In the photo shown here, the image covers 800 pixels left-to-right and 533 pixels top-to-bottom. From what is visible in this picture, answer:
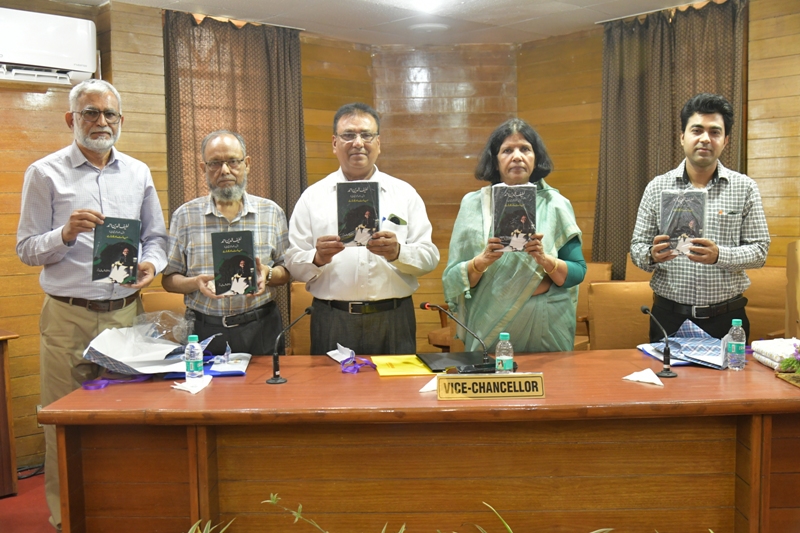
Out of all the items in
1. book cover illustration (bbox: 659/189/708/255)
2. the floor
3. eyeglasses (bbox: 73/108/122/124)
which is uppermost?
eyeglasses (bbox: 73/108/122/124)

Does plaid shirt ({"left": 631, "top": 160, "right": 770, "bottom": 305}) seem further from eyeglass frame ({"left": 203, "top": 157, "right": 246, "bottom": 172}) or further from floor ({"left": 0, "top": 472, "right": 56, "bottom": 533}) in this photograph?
floor ({"left": 0, "top": 472, "right": 56, "bottom": 533})

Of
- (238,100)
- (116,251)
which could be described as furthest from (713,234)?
(238,100)

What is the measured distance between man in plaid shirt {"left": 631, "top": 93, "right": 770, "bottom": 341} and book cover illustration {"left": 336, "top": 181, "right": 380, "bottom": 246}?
104 centimetres

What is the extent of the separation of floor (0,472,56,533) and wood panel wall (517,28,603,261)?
3.77 m

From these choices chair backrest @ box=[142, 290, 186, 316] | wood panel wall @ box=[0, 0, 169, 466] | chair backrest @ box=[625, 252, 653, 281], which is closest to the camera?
chair backrest @ box=[142, 290, 186, 316]

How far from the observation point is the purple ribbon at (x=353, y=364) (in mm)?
2475

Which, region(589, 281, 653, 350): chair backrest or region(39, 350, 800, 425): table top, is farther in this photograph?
region(589, 281, 653, 350): chair backrest

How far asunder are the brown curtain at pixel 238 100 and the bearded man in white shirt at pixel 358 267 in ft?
6.18

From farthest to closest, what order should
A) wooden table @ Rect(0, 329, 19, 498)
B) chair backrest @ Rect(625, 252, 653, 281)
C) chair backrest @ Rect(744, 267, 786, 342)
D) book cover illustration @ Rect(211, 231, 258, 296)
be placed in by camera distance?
1. chair backrest @ Rect(625, 252, 653, 281)
2. chair backrest @ Rect(744, 267, 786, 342)
3. wooden table @ Rect(0, 329, 19, 498)
4. book cover illustration @ Rect(211, 231, 258, 296)

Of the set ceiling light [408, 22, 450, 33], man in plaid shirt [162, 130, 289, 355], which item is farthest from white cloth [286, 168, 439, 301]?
ceiling light [408, 22, 450, 33]

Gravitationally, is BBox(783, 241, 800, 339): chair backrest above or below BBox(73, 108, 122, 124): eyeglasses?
below

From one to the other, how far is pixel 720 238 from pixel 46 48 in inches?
137

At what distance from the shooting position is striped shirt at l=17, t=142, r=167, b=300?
2713 millimetres

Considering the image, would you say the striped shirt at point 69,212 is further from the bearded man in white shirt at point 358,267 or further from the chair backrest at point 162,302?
the chair backrest at point 162,302
